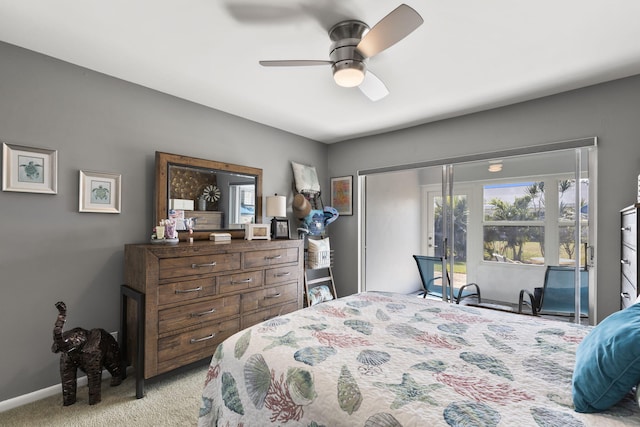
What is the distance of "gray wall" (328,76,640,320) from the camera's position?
2.54 metres

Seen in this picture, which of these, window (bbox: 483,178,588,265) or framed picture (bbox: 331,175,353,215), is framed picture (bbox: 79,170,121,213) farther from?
window (bbox: 483,178,588,265)

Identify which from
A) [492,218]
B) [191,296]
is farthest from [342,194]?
[191,296]

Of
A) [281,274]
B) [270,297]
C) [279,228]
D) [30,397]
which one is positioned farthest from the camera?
[279,228]

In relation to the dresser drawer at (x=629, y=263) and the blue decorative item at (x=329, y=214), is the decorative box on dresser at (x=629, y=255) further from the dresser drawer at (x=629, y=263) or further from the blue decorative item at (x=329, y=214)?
the blue decorative item at (x=329, y=214)

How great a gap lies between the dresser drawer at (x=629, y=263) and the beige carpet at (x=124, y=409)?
9.73ft

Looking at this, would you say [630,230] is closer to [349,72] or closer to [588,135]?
[588,135]

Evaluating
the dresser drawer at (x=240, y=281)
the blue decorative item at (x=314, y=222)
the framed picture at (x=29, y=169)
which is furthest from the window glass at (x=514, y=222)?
the framed picture at (x=29, y=169)

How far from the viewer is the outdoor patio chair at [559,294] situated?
2.82 m

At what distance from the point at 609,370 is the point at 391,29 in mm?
1644

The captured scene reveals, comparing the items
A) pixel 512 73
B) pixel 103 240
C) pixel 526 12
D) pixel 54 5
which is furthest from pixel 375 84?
pixel 103 240

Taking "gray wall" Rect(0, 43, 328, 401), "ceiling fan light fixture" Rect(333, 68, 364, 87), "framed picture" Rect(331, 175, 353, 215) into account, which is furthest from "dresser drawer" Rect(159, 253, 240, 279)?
"framed picture" Rect(331, 175, 353, 215)

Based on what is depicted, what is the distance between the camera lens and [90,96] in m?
2.47

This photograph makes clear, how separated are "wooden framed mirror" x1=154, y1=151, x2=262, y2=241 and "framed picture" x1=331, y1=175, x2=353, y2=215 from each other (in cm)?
136

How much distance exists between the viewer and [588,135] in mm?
2713
